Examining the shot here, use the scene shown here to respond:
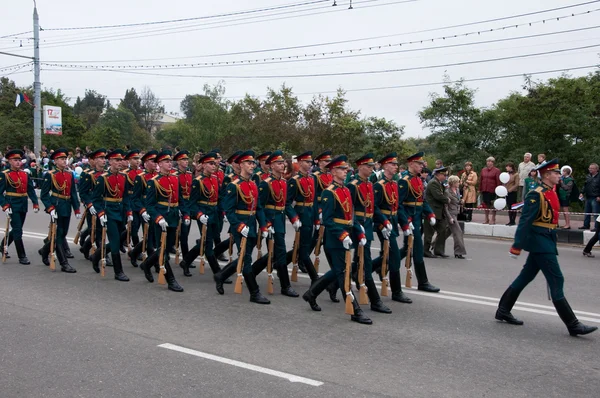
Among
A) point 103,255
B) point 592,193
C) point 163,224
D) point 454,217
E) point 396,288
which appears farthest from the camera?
point 592,193

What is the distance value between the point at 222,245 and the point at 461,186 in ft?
31.7

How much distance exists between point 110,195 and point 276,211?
276cm

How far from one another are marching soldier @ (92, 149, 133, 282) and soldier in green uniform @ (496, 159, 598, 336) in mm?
5537

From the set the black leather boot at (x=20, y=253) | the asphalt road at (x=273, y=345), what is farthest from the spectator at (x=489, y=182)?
the black leather boot at (x=20, y=253)

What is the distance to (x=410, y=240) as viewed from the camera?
348 inches

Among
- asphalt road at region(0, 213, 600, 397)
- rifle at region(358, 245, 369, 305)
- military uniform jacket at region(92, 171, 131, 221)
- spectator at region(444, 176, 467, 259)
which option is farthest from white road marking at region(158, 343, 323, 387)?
spectator at region(444, 176, 467, 259)

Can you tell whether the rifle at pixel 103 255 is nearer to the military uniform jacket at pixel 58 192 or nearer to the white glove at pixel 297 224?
the military uniform jacket at pixel 58 192

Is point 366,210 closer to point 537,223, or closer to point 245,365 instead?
point 537,223

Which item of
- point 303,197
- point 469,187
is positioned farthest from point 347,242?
point 469,187

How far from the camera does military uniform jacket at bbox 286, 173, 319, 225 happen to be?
376 inches

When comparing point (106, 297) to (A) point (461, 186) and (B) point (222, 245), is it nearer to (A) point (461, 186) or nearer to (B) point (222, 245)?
(B) point (222, 245)

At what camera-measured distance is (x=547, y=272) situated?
694 centimetres

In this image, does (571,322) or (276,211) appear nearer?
(571,322)

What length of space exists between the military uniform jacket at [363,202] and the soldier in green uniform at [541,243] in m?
1.72
